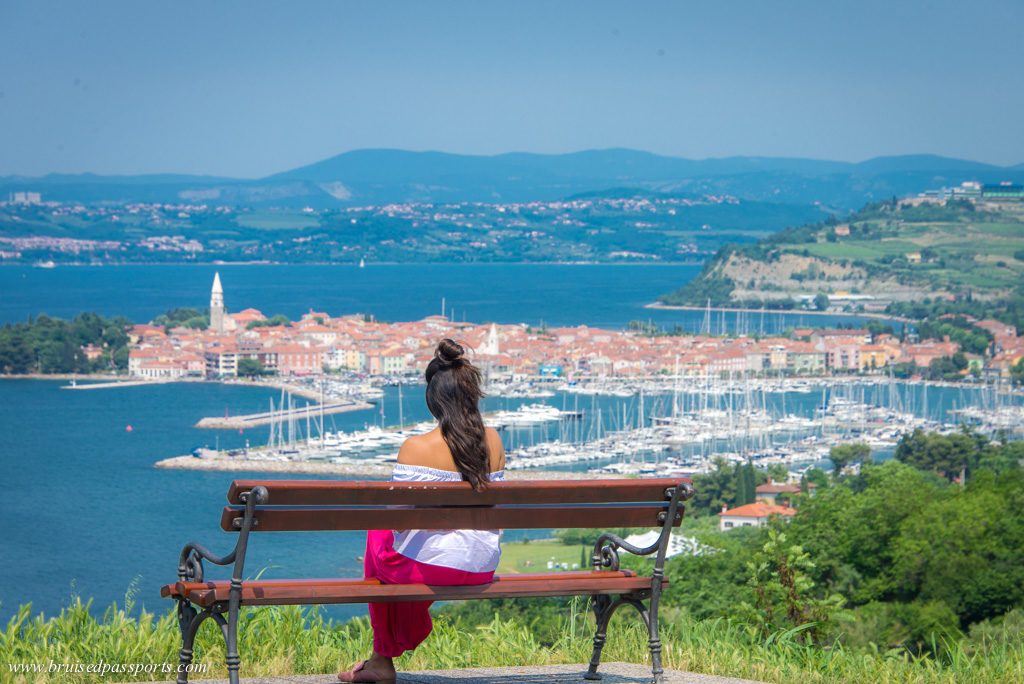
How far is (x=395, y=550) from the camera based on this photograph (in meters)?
2.12

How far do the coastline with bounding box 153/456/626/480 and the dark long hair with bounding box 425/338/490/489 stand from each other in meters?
31.7

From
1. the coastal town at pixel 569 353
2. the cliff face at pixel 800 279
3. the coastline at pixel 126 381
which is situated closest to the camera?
the coastline at pixel 126 381

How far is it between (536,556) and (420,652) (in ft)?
66.2

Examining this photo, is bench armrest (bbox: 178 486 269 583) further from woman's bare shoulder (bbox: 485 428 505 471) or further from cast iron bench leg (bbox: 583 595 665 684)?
cast iron bench leg (bbox: 583 595 665 684)

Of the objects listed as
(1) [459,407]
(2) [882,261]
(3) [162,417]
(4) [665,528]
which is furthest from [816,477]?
(2) [882,261]

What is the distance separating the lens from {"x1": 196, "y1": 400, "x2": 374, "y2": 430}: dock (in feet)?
149

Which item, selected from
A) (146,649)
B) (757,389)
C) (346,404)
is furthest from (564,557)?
(757,389)

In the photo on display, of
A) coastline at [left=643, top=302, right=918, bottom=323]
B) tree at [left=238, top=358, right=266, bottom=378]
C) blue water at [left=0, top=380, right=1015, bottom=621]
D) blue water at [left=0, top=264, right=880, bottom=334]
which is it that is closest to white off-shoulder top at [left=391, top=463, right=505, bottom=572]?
blue water at [left=0, top=380, right=1015, bottom=621]

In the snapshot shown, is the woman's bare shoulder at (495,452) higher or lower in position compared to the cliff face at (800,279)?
higher

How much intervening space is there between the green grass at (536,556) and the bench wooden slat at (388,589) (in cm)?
1798

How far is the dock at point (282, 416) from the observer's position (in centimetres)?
4553

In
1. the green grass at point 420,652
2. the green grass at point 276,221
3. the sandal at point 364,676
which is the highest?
the green grass at point 276,221

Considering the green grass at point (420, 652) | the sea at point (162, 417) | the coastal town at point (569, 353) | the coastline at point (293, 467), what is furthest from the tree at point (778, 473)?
the green grass at point (420, 652)

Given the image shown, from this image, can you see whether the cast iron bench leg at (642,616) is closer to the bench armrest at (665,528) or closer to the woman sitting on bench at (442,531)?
the bench armrest at (665,528)
